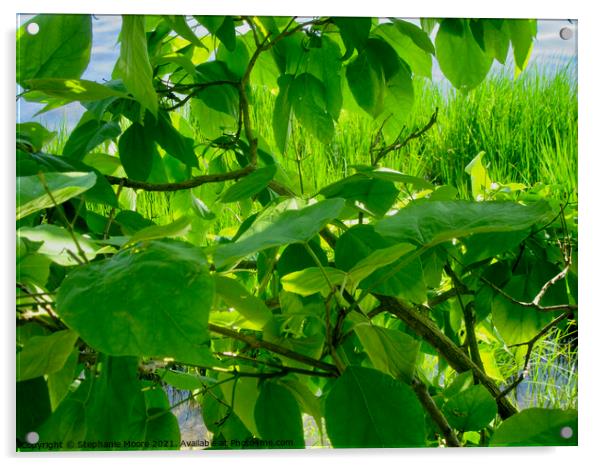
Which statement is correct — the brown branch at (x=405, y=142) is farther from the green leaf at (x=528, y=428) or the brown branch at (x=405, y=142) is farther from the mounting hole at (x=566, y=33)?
the green leaf at (x=528, y=428)

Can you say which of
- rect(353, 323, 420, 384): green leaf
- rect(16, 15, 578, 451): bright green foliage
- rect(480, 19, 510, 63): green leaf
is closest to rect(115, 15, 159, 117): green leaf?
rect(16, 15, 578, 451): bright green foliage

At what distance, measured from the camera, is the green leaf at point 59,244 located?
36 centimetres

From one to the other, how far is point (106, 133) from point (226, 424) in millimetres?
253

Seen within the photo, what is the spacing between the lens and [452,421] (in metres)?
0.54

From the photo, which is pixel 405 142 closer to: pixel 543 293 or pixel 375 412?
pixel 543 293

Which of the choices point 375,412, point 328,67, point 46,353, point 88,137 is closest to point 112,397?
point 46,353

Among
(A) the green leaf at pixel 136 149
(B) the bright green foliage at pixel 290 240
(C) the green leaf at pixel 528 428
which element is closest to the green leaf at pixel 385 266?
(B) the bright green foliage at pixel 290 240

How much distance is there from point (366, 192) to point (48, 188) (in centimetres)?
24

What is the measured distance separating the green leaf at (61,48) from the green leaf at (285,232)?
0.24m

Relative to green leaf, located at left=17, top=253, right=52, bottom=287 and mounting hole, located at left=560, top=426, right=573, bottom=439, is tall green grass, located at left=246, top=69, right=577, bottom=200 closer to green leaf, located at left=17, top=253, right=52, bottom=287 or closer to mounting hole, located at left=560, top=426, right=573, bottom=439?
mounting hole, located at left=560, top=426, right=573, bottom=439

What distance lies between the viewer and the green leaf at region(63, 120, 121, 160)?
578 millimetres

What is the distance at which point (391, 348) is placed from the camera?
45 cm

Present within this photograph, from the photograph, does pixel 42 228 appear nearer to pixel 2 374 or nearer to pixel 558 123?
pixel 2 374

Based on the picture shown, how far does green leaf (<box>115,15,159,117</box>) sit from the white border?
0.16 metres
